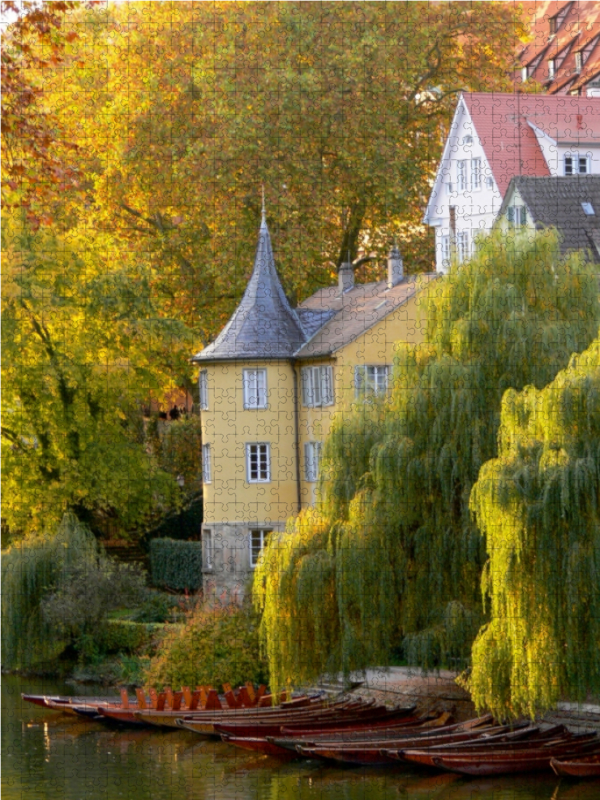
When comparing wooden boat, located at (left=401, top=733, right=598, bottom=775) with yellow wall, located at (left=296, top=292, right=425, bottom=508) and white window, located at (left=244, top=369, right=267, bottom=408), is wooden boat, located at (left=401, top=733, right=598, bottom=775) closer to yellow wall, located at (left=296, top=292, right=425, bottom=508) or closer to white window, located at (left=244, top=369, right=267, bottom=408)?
yellow wall, located at (left=296, top=292, right=425, bottom=508)

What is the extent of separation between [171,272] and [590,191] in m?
12.7

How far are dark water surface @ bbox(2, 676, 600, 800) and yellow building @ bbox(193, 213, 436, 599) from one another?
584 centimetres

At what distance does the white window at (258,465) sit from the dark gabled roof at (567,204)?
283 inches

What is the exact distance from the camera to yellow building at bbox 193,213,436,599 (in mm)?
25297

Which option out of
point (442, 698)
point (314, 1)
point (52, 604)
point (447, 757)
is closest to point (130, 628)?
point (52, 604)

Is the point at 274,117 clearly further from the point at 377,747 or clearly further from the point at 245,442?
the point at 377,747

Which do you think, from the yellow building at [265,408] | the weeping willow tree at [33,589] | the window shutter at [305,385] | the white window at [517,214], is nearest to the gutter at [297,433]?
the yellow building at [265,408]

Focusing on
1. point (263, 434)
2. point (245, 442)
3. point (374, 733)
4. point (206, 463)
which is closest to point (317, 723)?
point (374, 733)

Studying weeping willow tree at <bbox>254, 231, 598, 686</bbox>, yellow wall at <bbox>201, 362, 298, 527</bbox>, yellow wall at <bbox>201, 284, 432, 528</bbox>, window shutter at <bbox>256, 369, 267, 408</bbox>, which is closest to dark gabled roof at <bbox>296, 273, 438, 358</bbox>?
yellow wall at <bbox>201, 284, 432, 528</bbox>

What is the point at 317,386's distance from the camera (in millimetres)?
25672

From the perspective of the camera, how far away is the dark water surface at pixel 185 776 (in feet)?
49.6

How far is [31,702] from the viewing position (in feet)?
72.8

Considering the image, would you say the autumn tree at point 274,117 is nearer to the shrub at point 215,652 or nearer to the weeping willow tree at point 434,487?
the shrub at point 215,652

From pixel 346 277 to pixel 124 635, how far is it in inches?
318
